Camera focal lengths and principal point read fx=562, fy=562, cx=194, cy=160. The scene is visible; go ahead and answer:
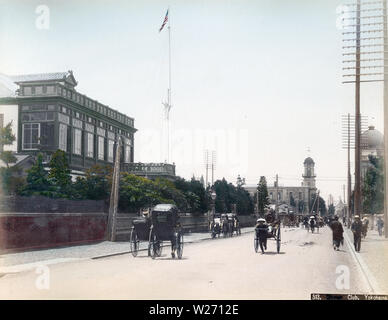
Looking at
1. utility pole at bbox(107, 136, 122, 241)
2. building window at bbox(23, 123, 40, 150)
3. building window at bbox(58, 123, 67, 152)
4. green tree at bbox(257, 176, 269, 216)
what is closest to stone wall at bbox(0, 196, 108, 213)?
utility pole at bbox(107, 136, 122, 241)

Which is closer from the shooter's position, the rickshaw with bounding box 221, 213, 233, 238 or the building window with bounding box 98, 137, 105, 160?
the rickshaw with bounding box 221, 213, 233, 238

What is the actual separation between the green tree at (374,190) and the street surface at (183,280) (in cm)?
3722

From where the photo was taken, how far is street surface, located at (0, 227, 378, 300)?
38.8 feet

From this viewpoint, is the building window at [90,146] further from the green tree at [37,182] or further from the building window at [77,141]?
the green tree at [37,182]

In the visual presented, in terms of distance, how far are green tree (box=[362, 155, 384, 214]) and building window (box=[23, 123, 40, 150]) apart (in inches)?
1254

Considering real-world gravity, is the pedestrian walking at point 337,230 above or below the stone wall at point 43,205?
below

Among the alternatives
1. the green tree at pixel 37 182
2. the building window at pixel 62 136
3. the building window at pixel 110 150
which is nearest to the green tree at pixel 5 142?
the green tree at pixel 37 182

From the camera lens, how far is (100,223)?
32125mm

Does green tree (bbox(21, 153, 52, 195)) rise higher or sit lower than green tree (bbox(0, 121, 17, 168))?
lower

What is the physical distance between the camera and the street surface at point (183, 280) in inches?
466

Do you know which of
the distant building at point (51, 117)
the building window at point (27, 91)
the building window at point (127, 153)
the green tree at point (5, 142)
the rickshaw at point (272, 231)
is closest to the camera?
the rickshaw at point (272, 231)

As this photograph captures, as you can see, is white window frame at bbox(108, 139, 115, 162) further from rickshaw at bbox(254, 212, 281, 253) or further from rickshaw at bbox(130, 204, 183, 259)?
rickshaw at bbox(130, 204, 183, 259)
